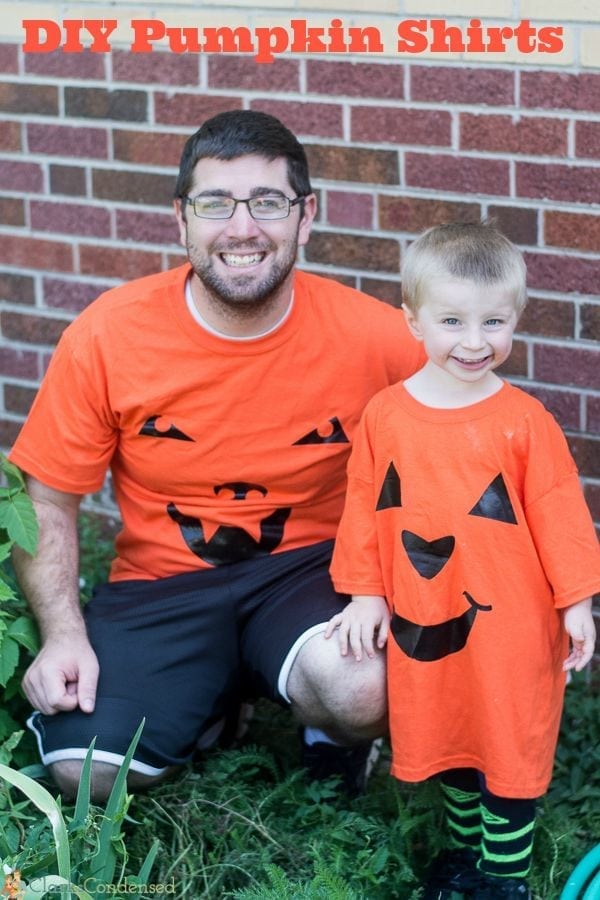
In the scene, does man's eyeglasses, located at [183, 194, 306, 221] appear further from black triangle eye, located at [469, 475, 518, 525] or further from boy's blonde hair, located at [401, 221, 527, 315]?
black triangle eye, located at [469, 475, 518, 525]

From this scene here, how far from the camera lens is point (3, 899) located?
2.53 metres

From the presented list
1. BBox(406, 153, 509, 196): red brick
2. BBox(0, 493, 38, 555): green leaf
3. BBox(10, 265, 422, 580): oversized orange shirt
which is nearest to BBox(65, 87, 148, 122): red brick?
BBox(406, 153, 509, 196): red brick

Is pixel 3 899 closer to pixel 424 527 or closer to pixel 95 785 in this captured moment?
pixel 95 785

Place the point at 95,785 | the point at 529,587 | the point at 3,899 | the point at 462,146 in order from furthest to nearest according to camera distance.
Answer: the point at 462,146 → the point at 95,785 → the point at 529,587 → the point at 3,899

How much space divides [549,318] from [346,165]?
0.70 meters

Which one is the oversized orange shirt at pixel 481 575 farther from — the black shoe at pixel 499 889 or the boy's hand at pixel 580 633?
the black shoe at pixel 499 889

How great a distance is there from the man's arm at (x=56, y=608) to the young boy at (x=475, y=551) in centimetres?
68

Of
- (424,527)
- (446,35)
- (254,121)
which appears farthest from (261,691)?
(446,35)

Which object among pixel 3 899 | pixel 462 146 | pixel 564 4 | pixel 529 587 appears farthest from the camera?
pixel 462 146

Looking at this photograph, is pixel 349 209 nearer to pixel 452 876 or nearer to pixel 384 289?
pixel 384 289

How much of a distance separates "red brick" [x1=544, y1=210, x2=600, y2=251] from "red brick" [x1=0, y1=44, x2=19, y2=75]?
175 cm

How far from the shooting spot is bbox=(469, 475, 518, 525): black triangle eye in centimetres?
284

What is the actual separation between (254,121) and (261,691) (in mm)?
1302

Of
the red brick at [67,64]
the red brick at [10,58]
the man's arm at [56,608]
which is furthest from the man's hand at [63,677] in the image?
the red brick at [10,58]
